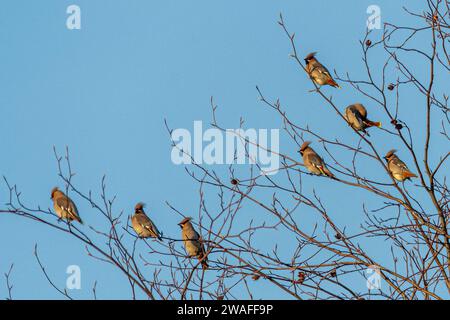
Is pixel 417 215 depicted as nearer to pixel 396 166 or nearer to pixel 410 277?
pixel 410 277

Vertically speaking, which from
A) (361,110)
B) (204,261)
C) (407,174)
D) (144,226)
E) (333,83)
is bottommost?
(204,261)

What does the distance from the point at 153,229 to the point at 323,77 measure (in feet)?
6.63

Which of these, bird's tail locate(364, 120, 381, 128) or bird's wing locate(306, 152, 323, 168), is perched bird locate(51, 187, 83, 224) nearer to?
bird's wing locate(306, 152, 323, 168)

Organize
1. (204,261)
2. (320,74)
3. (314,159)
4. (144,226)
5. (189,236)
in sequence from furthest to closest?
(320,74) → (144,226) → (314,159) → (189,236) → (204,261)

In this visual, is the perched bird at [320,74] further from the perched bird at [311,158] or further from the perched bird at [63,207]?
the perched bird at [63,207]

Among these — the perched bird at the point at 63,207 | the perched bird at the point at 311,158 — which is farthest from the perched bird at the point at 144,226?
the perched bird at the point at 311,158

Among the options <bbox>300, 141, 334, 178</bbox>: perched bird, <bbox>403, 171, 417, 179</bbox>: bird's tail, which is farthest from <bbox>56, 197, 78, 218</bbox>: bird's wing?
<bbox>403, 171, 417, 179</bbox>: bird's tail

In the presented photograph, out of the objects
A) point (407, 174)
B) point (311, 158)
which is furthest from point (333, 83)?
point (407, 174)

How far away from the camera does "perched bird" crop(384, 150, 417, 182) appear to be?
9.24m

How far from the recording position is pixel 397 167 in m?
9.33

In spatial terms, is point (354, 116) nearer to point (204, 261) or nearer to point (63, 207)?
point (63, 207)

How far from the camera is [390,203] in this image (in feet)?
23.0

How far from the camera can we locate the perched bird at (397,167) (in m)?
9.24
